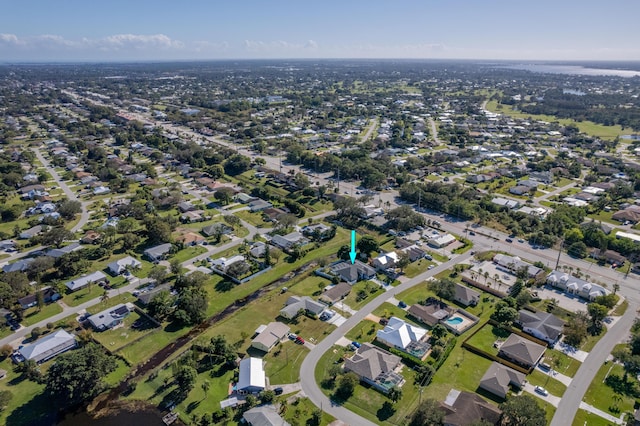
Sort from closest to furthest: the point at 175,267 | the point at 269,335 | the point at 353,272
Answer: the point at 269,335 < the point at 353,272 < the point at 175,267

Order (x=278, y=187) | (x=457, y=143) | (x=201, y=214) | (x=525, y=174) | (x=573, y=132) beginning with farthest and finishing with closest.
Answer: (x=573, y=132) < (x=457, y=143) < (x=525, y=174) < (x=278, y=187) < (x=201, y=214)

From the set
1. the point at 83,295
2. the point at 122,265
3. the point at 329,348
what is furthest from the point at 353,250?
the point at 83,295

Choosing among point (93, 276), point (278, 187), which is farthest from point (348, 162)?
point (93, 276)

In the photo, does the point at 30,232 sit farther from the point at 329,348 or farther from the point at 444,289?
the point at 444,289

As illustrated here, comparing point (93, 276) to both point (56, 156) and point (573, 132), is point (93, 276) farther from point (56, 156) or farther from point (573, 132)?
point (573, 132)

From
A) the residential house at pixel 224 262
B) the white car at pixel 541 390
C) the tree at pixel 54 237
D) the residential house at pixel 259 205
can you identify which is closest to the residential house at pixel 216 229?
the residential house at pixel 224 262

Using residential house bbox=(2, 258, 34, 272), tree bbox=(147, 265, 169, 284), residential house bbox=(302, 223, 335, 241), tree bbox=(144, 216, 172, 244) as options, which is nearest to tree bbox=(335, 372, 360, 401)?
tree bbox=(147, 265, 169, 284)
